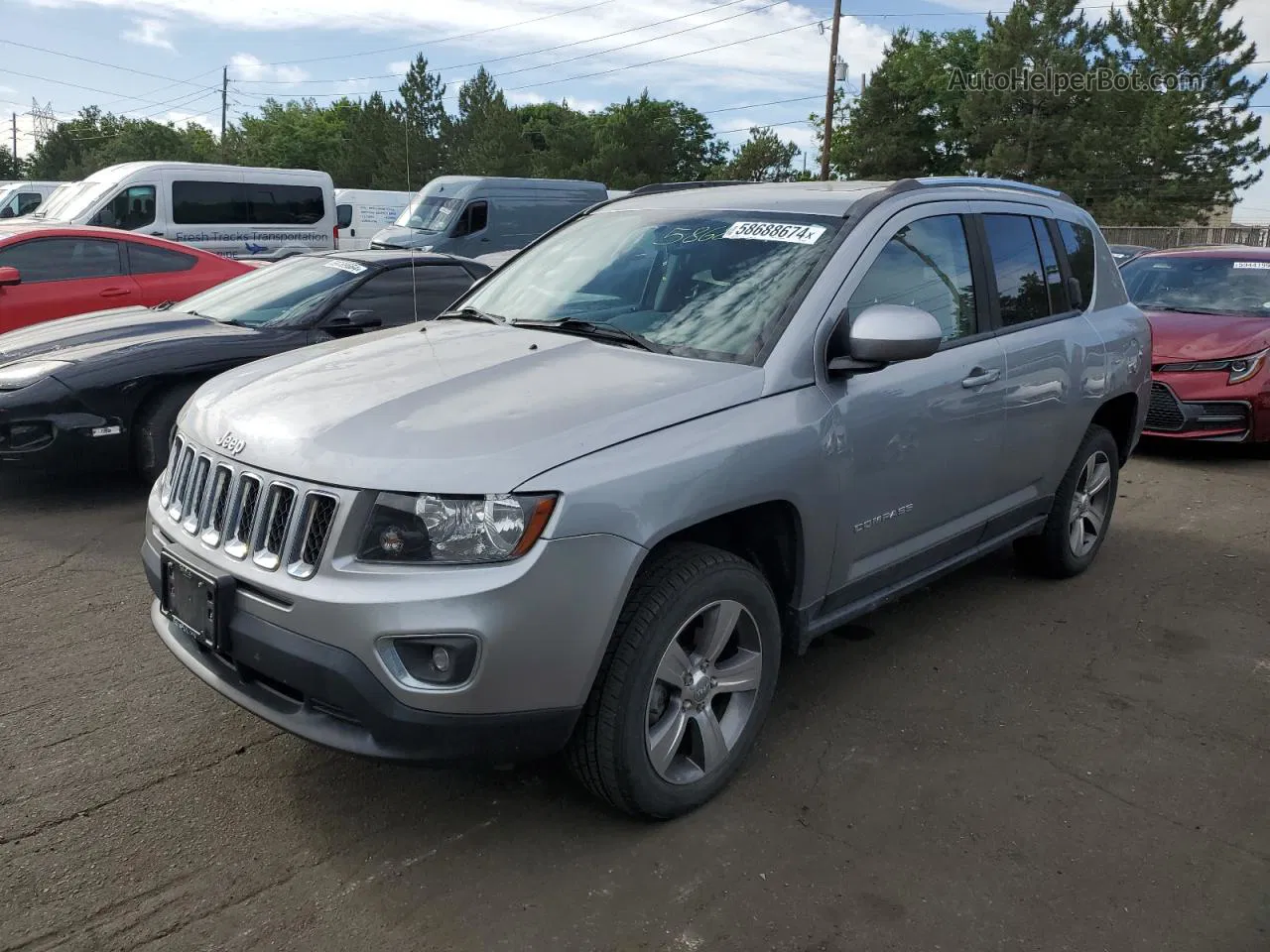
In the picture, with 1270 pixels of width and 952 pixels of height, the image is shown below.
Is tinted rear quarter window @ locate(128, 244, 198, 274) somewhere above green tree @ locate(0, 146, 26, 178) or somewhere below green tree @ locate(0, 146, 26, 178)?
below

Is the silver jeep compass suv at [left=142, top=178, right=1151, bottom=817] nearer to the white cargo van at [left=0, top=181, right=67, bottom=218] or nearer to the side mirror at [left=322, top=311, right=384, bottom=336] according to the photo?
the side mirror at [left=322, top=311, right=384, bottom=336]

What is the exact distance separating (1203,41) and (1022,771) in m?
51.6

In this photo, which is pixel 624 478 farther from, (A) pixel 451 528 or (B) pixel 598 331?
(B) pixel 598 331

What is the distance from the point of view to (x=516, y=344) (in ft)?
11.5

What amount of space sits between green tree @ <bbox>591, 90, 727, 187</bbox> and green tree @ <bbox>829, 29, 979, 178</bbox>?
8585 mm

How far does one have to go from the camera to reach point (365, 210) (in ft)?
88.0

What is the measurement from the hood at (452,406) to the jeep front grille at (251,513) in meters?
0.06

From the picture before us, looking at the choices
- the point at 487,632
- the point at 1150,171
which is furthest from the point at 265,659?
the point at 1150,171

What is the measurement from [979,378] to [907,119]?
54.3 m

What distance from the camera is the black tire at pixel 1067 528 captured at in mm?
4984

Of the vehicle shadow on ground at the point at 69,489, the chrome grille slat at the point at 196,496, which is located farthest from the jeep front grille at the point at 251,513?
the vehicle shadow on ground at the point at 69,489

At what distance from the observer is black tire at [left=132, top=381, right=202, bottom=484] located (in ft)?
19.6

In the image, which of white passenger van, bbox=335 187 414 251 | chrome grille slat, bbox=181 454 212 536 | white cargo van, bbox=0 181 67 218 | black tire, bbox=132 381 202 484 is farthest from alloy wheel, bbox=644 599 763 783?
white passenger van, bbox=335 187 414 251

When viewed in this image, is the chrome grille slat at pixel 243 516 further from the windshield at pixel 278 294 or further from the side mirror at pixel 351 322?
the windshield at pixel 278 294
